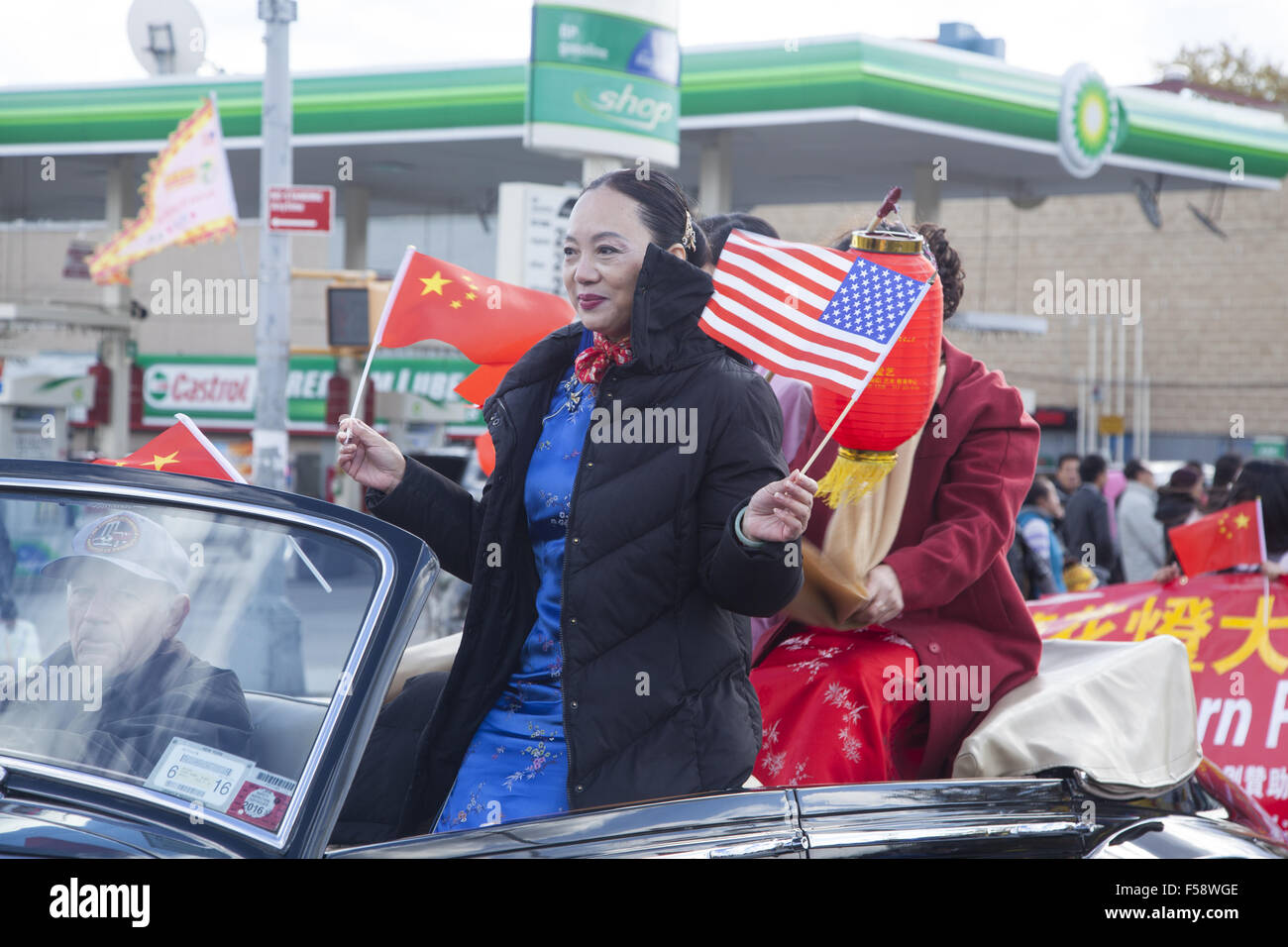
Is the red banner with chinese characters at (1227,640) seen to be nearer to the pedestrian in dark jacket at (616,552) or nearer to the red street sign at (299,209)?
the pedestrian in dark jacket at (616,552)

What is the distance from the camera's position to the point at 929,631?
311 centimetres

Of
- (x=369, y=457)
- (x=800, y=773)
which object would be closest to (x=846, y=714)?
(x=800, y=773)

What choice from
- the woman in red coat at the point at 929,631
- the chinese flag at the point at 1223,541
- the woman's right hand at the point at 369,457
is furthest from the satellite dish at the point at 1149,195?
the woman's right hand at the point at 369,457

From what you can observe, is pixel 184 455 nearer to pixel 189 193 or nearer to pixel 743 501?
pixel 743 501

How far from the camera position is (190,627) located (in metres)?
2.06

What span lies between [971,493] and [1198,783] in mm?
783

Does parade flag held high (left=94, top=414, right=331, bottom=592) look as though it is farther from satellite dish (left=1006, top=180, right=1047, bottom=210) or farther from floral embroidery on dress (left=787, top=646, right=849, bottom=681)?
satellite dish (left=1006, top=180, right=1047, bottom=210)

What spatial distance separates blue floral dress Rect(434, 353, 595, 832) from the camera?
2.42 metres

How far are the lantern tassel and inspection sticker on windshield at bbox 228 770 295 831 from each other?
54.2 inches

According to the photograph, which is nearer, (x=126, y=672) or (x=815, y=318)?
(x=126, y=672)

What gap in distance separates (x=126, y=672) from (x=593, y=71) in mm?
7441

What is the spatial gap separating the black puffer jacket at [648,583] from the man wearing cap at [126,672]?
0.58m
